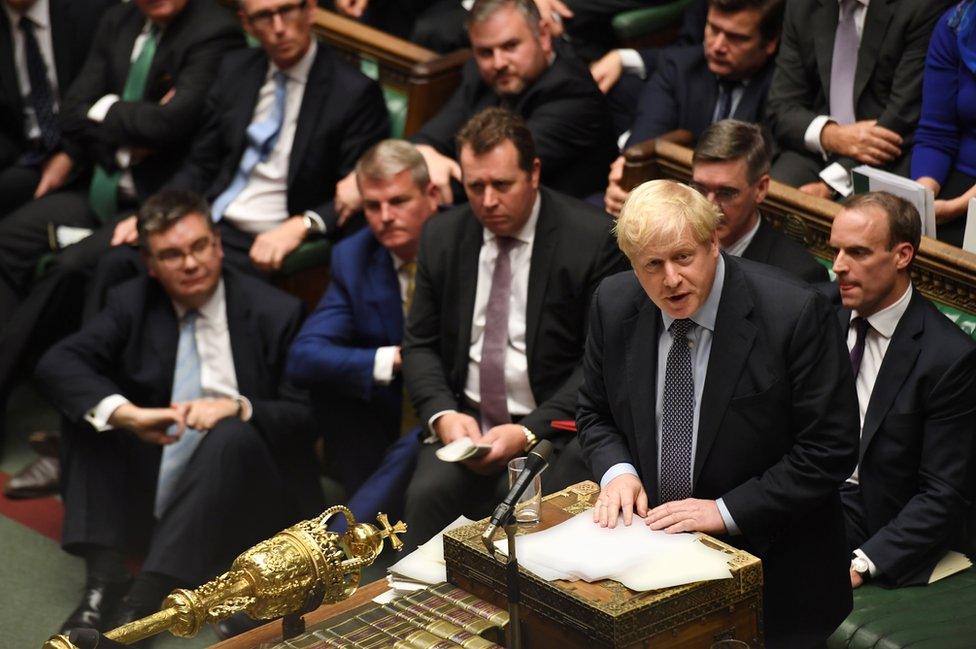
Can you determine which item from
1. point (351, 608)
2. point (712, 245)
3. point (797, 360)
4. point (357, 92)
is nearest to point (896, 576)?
point (797, 360)

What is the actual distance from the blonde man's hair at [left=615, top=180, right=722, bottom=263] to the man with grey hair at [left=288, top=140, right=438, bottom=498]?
138 centimetres

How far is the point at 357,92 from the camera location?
4402 millimetres

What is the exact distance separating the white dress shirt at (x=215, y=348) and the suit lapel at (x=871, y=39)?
69.4 inches

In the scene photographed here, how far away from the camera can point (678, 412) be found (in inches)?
99.6

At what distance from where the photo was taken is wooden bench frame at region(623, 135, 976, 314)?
10.3 feet

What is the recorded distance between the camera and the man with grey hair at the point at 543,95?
3.95 metres

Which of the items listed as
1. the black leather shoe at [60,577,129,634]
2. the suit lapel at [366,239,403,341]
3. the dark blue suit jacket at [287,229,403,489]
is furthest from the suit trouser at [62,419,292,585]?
the suit lapel at [366,239,403,341]

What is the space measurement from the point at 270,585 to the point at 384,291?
4.89 ft

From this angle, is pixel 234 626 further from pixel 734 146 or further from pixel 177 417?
pixel 734 146

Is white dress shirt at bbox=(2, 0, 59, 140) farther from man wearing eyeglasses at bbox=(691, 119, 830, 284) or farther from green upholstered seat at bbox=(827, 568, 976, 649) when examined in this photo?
green upholstered seat at bbox=(827, 568, 976, 649)

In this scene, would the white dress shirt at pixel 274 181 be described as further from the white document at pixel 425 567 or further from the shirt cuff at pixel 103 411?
the white document at pixel 425 567

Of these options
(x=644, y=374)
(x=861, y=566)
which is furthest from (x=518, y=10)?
(x=861, y=566)

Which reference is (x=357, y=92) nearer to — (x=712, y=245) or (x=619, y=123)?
(x=619, y=123)

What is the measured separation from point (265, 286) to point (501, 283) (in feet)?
2.77
